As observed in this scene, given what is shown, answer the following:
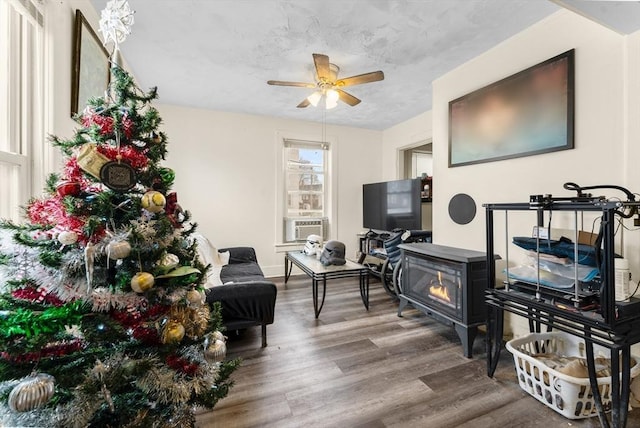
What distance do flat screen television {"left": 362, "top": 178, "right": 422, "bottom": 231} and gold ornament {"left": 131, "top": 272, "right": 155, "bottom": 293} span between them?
11.7 ft

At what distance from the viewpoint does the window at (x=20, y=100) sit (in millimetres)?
1244

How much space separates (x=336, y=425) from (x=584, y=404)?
137 cm

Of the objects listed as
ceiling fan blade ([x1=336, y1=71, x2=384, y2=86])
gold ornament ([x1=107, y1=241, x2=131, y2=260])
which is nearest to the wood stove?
ceiling fan blade ([x1=336, y1=71, x2=384, y2=86])

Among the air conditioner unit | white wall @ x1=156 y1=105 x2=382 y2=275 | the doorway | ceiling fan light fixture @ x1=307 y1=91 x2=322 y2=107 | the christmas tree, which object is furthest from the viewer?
the doorway

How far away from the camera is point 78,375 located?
852 millimetres

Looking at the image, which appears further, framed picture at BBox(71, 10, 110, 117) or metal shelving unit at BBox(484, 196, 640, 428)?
framed picture at BBox(71, 10, 110, 117)

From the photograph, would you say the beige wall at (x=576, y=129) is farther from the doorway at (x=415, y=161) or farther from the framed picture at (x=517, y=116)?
the doorway at (x=415, y=161)

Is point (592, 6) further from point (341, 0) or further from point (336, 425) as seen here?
point (336, 425)

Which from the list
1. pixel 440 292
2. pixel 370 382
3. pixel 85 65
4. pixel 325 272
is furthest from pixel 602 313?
pixel 85 65

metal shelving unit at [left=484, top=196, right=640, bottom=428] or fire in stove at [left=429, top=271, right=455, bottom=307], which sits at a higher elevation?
metal shelving unit at [left=484, top=196, right=640, bottom=428]

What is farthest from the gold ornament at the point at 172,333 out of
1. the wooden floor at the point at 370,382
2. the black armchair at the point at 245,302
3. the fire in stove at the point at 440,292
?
the fire in stove at the point at 440,292

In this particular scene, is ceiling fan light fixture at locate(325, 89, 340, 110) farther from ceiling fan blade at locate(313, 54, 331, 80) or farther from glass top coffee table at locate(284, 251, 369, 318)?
glass top coffee table at locate(284, 251, 369, 318)

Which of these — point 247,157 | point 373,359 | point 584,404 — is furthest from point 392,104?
point 584,404

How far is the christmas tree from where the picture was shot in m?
0.82
